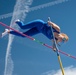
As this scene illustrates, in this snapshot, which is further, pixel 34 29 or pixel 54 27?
pixel 34 29

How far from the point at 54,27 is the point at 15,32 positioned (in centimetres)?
152

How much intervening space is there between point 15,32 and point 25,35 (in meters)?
0.43

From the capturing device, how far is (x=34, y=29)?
1142cm

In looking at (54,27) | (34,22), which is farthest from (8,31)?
(54,27)

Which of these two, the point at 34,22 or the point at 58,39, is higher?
the point at 34,22

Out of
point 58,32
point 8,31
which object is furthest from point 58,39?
point 8,31

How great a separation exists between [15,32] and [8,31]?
0.27 metres

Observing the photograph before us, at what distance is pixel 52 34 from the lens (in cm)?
1068

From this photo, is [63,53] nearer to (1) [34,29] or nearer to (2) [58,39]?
(2) [58,39]

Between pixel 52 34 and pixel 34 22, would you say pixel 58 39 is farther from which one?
pixel 34 22

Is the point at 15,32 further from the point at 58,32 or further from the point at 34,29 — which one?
the point at 58,32

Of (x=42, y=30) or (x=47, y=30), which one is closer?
(x=47, y=30)

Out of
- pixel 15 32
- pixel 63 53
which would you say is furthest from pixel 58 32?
pixel 15 32

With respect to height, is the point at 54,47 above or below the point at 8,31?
below
